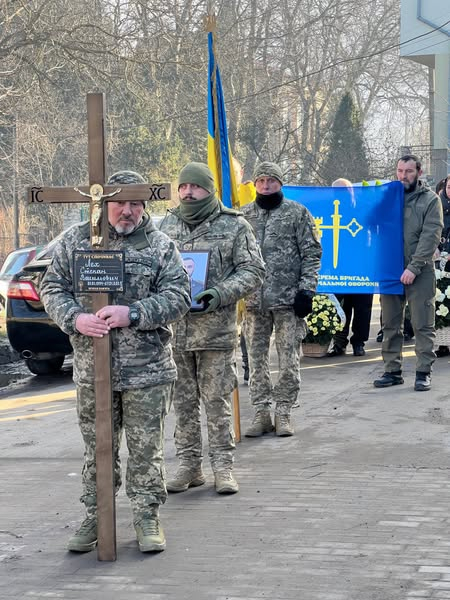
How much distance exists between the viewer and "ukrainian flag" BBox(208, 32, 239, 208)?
7.57m

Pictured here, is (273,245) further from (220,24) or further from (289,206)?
(220,24)

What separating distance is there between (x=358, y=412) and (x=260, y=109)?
112 ft

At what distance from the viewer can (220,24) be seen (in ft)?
128

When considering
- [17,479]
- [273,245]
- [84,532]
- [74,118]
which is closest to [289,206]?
[273,245]

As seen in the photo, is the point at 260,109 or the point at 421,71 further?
the point at 421,71

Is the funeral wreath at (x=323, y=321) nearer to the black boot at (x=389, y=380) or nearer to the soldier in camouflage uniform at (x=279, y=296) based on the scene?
the black boot at (x=389, y=380)

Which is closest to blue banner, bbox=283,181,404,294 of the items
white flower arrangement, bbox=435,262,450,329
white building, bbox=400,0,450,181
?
white flower arrangement, bbox=435,262,450,329

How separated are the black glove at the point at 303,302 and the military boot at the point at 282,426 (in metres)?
0.79

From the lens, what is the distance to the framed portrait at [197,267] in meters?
6.27

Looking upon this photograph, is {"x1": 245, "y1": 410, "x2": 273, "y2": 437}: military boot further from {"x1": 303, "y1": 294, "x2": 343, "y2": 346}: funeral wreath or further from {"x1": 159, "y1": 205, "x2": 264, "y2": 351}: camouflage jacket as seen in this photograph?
{"x1": 303, "y1": 294, "x2": 343, "y2": 346}: funeral wreath

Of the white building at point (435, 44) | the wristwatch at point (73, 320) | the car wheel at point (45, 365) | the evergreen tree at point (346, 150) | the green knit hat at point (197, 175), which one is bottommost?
the car wheel at point (45, 365)

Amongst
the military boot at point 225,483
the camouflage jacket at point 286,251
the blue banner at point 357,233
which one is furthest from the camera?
the blue banner at point 357,233

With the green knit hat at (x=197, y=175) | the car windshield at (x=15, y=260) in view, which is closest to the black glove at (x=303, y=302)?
the green knit hat at (x=197, y=175)

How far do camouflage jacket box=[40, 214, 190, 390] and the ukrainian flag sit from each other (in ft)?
8.07
